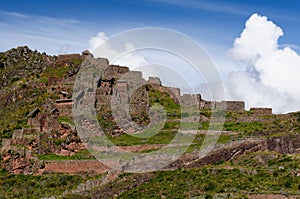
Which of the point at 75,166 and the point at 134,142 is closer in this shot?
the point at 75,166

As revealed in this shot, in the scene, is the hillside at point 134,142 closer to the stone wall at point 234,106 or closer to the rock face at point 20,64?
the stone wall at point 234,106

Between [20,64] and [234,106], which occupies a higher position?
[20,64]

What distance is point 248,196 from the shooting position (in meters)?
34.3

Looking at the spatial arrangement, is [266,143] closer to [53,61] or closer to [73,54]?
[73,54]

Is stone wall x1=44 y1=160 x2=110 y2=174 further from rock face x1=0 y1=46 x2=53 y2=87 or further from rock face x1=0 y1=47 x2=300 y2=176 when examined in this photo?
rock face x1=0 y1=46 x2=53 y2=87

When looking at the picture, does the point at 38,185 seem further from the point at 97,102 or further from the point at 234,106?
the point at 234,106

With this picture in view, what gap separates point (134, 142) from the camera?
47562mm

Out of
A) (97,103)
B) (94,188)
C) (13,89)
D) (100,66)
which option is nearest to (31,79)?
(13,89)

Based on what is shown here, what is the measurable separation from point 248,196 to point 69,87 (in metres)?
27.9

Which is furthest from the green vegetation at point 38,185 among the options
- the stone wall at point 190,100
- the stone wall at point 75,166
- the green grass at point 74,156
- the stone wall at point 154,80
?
the stone wall at point 154,80

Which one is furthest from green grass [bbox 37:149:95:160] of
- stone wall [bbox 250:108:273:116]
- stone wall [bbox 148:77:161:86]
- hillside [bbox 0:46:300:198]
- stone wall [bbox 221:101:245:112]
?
stone wall [bbox 148:77:161:86]

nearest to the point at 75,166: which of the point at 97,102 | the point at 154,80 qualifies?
the point at 97,102

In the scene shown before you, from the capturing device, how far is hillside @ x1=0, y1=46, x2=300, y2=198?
37.8 metres

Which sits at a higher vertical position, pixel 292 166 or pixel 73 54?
pixel 73 54
